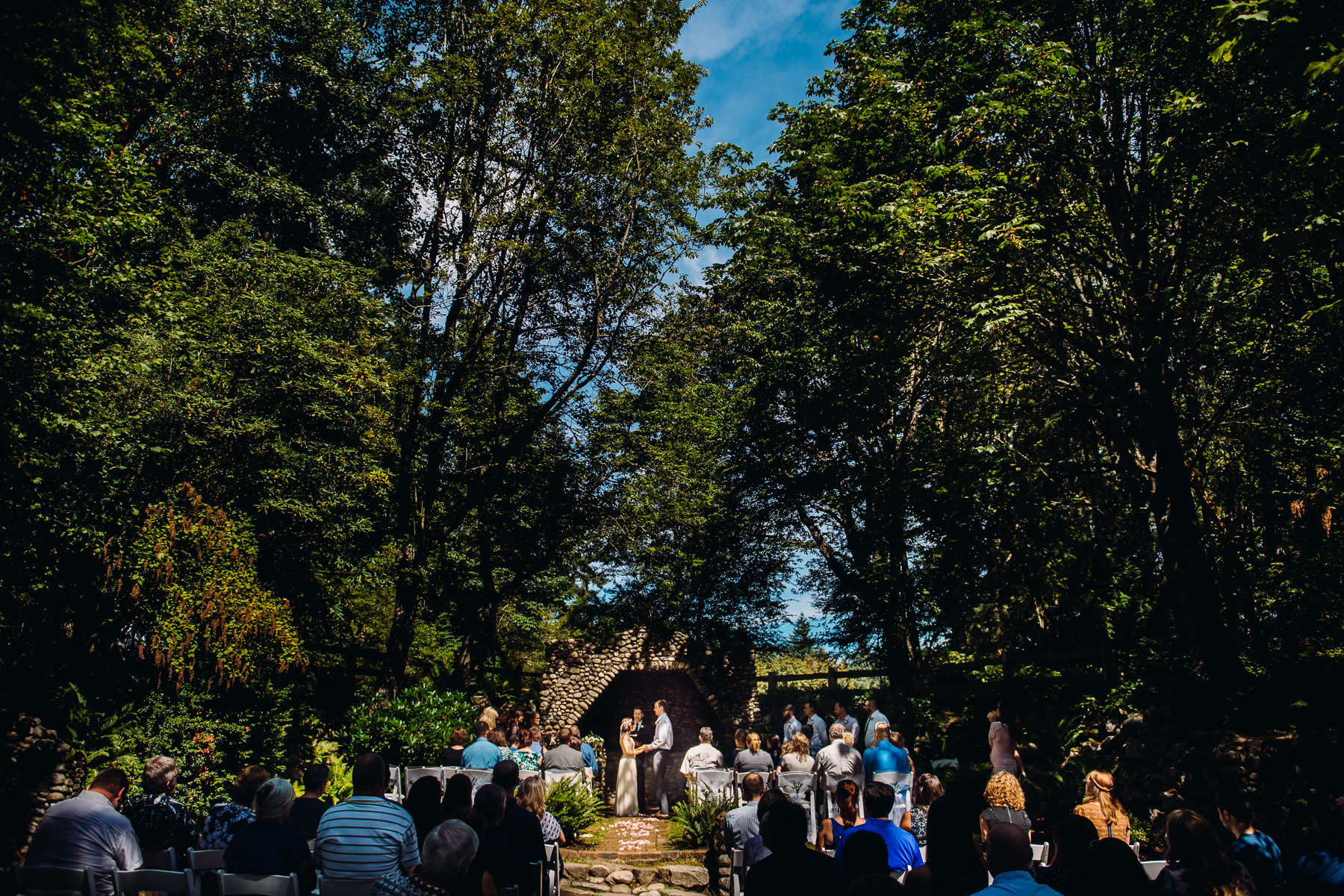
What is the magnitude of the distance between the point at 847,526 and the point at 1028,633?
14.3 feet

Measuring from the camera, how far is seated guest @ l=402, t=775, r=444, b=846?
4395 mm

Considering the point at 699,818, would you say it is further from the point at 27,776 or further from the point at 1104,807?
the point at 27,776

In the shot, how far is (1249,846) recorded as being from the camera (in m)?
3.92

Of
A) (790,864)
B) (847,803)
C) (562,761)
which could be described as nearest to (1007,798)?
(847,803)

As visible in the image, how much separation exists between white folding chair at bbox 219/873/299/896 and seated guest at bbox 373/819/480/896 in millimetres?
1179

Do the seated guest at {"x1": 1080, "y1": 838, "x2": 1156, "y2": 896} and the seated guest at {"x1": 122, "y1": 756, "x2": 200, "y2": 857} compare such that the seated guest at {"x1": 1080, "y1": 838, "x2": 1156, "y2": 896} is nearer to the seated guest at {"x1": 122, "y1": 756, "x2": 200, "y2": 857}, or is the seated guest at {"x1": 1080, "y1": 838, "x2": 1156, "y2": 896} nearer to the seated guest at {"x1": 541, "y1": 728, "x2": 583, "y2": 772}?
the seated guest at {"x1": 122, "y1": 756, "x2": 200, "y2": 857}

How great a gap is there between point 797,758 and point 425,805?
466 cm

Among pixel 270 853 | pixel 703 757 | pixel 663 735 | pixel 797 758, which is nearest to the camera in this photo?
pixel 270 853

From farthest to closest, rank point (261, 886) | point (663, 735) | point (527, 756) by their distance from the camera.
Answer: point (663, 735) → point (527, 756) → point (261, 886)

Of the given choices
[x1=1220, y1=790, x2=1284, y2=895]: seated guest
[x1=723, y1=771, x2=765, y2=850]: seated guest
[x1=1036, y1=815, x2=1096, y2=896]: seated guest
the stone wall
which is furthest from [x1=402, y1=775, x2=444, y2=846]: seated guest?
the stone wall

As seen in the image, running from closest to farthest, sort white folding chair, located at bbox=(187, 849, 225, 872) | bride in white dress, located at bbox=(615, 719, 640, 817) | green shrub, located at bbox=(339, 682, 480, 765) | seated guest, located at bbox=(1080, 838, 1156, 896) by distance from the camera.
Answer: seated guest, located at bbox=(1080, 838, 1156, 896) → white folding chair, located at bbox=(187, 849, 225, 872) → green shrub, located at bbox=(339, 682, 480, 765) → bride in white dress, located at bbox=(615, 719, 640, 817)

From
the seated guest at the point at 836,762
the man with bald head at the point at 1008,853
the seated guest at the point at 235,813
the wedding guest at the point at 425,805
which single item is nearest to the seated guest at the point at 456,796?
the wedding guest at the point at 425,805

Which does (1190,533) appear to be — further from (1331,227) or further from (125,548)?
(125,548)

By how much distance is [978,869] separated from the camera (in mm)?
3402
